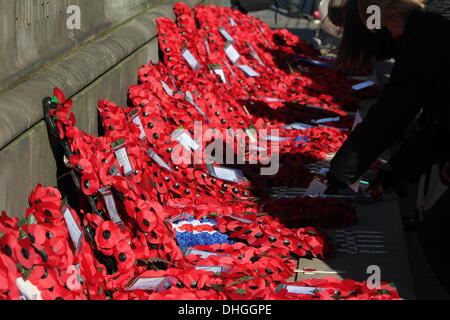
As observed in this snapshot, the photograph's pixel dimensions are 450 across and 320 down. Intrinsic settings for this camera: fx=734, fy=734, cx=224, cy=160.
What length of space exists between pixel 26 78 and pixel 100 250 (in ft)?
3.44

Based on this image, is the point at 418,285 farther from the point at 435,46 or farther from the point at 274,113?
the point at 274,113

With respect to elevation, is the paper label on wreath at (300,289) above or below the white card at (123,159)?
below

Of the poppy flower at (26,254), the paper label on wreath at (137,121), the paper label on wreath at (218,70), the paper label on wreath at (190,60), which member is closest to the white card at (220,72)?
the paper label on wreath at (218,70)

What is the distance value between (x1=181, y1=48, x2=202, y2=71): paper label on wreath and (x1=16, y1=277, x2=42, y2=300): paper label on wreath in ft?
12.7

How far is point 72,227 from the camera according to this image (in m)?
3.48

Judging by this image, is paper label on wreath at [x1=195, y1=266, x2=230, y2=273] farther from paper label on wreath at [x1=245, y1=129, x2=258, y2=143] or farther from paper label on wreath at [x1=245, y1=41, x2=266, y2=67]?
paper label on wreath at [x1=245, y1=41, x2=266, y2=67]

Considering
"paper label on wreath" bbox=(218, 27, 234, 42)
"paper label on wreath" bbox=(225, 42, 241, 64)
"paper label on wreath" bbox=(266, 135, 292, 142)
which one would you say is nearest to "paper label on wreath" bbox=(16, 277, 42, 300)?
"paper label on wreath" bbox=(266, 135, 292, 142)

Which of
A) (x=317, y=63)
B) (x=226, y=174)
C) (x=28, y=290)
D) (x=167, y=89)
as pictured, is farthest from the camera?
(x=317, y=63)

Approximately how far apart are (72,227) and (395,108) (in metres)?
1.62

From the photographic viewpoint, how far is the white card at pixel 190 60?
6523 mm

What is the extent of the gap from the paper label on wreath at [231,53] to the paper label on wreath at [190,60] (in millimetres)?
1126

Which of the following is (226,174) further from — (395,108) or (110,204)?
(395,108)

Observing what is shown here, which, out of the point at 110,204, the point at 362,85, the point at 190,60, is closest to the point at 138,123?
the point at 110,204

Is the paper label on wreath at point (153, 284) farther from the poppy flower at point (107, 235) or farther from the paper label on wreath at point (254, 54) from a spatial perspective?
the paper label on wreath at point (254, 54)
